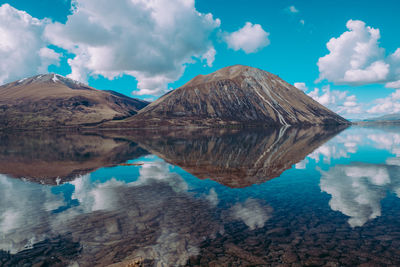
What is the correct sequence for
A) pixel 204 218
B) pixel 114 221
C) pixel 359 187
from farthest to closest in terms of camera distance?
pixel 359 187, pixel 204 218, pixel 114 221

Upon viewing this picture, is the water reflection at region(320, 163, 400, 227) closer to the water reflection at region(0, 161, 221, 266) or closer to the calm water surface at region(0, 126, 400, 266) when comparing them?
the calm water surface at region(0, 126, 400, 266)

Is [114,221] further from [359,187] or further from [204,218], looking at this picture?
[359,187]

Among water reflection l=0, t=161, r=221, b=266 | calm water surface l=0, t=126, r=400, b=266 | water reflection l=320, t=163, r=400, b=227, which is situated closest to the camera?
calm water surface l=0, t=126, r=400, b=266

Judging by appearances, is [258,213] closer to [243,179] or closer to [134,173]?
[243,179]

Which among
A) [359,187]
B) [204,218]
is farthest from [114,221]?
[359,187]

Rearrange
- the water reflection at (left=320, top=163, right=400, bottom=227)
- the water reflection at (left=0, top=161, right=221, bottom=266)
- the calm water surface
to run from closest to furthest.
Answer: the calm water surface, the water reflection at (left=0, top=161, right=221, bottom=266), the water reflection at (left=320, top=163, right=400, bottom=227)

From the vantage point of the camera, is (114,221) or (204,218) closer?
(114,221)

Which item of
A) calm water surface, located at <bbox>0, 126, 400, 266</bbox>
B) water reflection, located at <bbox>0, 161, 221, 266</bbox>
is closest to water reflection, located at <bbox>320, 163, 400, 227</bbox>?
calm water surface, located at <bbox>0, 126, 400, 266</bbox>

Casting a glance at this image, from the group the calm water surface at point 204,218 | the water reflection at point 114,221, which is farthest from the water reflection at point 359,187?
the water reflection at point 114,221

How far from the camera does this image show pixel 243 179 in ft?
114

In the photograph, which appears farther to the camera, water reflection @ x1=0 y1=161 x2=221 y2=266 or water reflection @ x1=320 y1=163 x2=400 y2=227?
water reflection @ x1=320 y1=163 x2=400 y2=227

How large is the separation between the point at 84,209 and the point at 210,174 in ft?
66.0

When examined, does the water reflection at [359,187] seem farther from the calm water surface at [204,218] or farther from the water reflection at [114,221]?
the water reflection at [114,221]

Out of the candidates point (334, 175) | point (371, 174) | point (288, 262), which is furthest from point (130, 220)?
point (371, 174)
